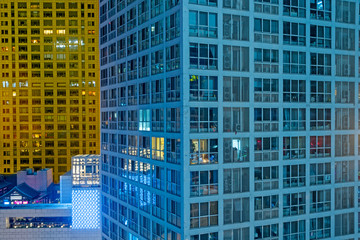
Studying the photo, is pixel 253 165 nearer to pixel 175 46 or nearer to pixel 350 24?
pixel 175 46

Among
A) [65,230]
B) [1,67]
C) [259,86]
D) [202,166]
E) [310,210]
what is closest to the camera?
[202,166]

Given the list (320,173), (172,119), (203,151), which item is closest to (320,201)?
(320,173)

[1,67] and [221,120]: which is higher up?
[1,67]

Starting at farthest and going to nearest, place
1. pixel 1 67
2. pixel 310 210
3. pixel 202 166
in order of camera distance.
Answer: pixel 1 67, pixel 310 210, pixel 202 166

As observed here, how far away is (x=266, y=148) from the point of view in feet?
104

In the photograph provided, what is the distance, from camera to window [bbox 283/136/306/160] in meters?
32.5

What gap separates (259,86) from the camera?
103 feet

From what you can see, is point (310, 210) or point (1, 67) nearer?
point (310, 210)

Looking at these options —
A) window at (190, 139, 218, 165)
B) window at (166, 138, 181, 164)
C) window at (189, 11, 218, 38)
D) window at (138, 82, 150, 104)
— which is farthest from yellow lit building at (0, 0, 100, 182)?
window at (189, 11, 218, 38)

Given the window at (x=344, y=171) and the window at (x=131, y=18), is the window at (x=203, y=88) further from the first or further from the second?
the window at (x=344, y=171)

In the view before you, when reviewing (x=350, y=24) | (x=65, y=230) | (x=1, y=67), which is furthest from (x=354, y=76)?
(x=1, y=67)

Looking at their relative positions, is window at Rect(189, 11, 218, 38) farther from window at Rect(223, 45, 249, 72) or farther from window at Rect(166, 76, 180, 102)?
window at Rect(166, 76, 180, 102)

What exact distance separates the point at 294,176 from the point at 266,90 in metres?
7.80

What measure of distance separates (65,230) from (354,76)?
142 ft
